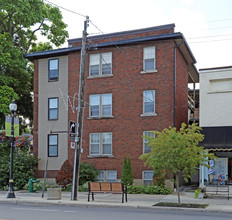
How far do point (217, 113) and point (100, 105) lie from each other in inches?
324

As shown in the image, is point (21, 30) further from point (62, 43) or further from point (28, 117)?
point (28, 117)

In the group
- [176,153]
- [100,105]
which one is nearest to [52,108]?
[100,105]

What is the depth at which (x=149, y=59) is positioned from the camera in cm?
2514

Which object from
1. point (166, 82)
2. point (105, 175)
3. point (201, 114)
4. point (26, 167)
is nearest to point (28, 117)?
point (26, 167)

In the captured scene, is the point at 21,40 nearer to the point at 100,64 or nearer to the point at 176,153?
the point at 100,64

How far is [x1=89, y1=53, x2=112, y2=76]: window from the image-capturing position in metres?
26.2

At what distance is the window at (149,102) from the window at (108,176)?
4795 mm

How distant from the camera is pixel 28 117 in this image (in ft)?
119

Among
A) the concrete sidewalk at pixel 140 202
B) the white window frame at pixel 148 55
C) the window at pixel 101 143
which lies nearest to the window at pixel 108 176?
the window at pixel 101 143

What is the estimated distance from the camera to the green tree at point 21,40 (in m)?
30.0

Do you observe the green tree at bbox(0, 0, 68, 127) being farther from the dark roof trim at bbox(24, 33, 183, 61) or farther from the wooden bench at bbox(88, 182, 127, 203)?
the wooden bench at bbox(88, 182, 127, 203)

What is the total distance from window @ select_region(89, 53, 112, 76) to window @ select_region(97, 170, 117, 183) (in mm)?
6973

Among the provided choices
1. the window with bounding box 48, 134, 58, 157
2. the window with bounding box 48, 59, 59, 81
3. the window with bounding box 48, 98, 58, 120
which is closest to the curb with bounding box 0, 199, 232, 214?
the window with bounding box 48, 134, 58, 157

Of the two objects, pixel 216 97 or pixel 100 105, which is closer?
pixel 216 97
